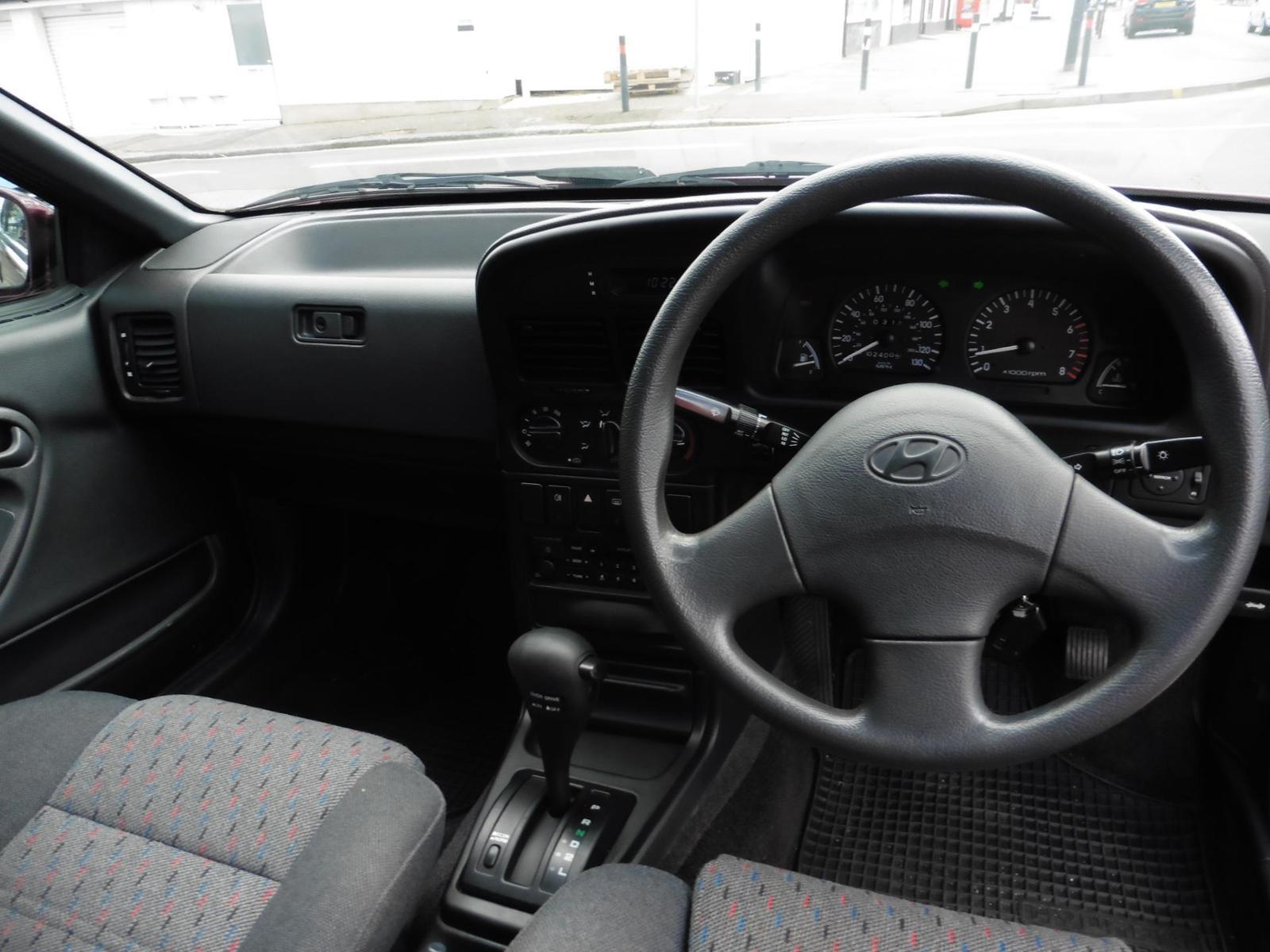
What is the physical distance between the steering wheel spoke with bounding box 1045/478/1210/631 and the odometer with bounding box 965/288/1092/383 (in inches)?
14.0

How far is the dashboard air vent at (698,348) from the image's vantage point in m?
1.41

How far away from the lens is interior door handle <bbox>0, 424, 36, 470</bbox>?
1877 millimetres

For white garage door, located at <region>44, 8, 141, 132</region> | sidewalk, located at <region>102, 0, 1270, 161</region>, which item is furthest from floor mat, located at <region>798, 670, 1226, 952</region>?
white garage door, located at <region>44, 8, 141, 132</region>

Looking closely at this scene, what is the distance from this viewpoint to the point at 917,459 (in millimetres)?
1000

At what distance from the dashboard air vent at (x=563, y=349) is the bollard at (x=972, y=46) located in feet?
2.47

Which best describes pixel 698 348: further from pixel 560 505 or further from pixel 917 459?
pixel 917 459

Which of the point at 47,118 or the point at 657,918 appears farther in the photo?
the point at 47,118

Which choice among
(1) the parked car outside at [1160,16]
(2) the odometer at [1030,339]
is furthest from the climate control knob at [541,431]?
(1) the parked car outside at [1160,16]

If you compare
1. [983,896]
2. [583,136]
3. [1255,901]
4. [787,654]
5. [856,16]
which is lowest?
[983,896]

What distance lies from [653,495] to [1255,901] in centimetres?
126

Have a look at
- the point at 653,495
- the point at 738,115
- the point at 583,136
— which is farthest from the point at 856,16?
the point at 653,495

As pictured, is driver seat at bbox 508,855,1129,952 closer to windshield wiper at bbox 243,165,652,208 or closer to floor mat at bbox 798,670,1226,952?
floor mat at bbox 798,670,1226,952

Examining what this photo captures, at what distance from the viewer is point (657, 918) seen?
112cm

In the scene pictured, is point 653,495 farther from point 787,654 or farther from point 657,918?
point 787,654
